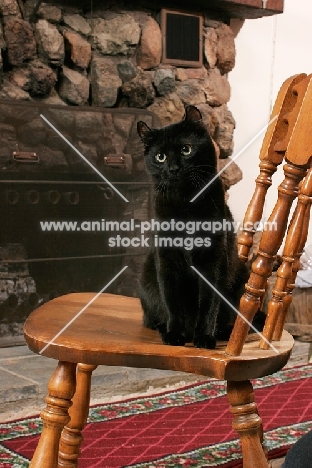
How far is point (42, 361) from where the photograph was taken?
2316 millimetres

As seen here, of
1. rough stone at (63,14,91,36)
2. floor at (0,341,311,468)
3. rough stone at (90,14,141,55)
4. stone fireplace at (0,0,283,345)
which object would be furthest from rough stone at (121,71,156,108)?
floor at (0,341,311,468)

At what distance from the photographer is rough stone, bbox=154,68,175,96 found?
2.78 m

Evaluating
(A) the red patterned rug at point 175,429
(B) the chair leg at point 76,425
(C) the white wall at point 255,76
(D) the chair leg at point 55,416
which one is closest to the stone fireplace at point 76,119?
(C) the white wall at point 255,76

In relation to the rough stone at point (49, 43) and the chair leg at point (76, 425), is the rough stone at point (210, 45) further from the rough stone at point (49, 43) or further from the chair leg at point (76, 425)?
the chair leg at point (76, 425)

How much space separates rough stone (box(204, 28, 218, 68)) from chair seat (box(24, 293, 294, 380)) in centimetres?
194

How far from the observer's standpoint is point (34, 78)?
8.23ft

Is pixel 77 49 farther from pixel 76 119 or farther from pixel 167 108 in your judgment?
pixel 167 108

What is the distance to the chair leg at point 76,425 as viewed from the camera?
1.25 metres

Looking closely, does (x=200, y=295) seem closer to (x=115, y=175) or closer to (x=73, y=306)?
(x=73, y=306)

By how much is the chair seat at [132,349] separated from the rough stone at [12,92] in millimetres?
1432

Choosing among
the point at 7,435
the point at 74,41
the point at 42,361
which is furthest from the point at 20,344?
the point at 74,41

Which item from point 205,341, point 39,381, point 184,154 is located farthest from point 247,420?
point 39,381

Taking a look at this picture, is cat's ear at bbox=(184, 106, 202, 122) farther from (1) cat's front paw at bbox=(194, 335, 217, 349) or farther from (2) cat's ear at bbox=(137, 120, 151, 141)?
(1) cat's front paw at bbox=(194, 335, 217, 349)

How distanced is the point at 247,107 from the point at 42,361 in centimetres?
151
